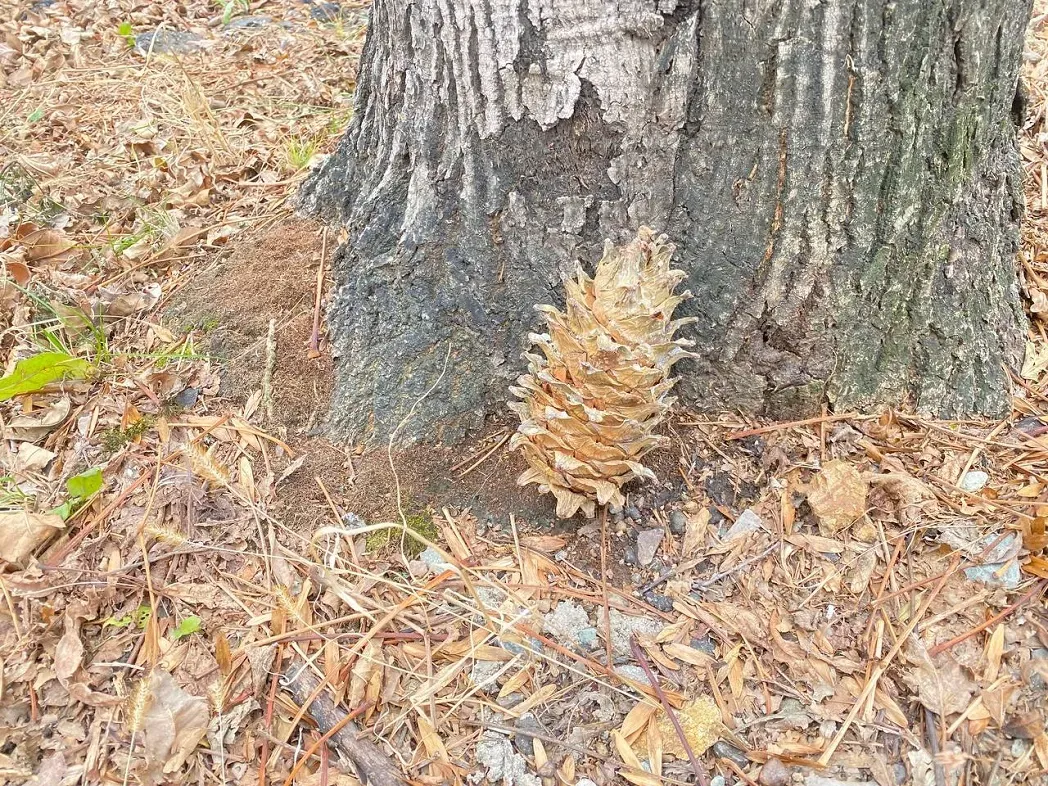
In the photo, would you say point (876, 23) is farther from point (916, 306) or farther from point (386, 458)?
point (386, 458)

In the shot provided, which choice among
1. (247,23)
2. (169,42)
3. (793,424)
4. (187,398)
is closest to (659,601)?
(793,424)

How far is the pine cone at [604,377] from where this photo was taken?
138 centimetres

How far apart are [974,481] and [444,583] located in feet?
3.87

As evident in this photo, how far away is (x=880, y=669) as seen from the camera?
4.42 ft

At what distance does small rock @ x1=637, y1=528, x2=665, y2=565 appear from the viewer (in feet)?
5.13

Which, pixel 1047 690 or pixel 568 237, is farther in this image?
pixel 568 237

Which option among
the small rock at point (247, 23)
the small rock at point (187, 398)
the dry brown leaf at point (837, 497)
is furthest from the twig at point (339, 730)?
the small rock at point (247, 23)

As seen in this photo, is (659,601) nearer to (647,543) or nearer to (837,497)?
(647,543)

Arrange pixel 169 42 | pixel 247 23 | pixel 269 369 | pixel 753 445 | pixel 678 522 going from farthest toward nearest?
pixel 247 23 → pixel 169 42 → pixel 269 369 → pixel 753 445 → pixel 678 522

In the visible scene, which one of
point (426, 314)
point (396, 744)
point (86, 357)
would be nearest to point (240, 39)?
point (86, 357)

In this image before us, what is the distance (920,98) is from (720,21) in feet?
1.42

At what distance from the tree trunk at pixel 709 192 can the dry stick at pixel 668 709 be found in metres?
0.62

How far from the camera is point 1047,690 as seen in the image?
51.1 inches

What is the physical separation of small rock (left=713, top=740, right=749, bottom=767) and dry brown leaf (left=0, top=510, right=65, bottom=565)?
1.41 m
